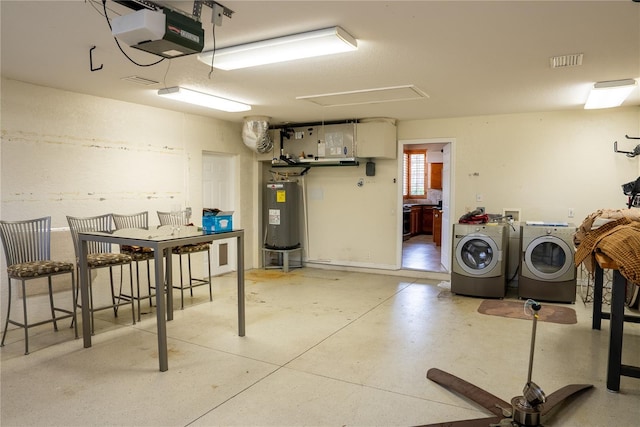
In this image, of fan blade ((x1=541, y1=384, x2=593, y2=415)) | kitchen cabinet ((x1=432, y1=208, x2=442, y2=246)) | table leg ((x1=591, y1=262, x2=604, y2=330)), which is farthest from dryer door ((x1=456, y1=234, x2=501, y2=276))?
kitchen cabinet ((x1=432, y1=208, x2=442, y2=246))

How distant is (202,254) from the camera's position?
6066 millimetres

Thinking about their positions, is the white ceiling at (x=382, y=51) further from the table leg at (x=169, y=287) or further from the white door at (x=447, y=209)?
the table leg at (x=169, y=287)

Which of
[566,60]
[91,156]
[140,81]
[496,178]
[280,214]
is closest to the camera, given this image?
[566,60]

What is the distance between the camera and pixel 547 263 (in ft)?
16.3

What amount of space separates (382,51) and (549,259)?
339cm

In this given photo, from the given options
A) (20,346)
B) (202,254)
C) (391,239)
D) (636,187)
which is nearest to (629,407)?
(636,187)

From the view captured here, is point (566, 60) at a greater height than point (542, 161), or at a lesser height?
greater

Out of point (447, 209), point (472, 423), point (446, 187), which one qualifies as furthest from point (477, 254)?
point (472, 423)

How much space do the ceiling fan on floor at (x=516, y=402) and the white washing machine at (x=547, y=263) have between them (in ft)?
7.76

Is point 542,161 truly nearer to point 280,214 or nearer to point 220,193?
point 280,214

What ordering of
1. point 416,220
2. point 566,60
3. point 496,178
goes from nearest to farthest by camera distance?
1. point 566,60
2. point 496,178
3. point 416,220

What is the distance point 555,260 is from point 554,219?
0.88 meters

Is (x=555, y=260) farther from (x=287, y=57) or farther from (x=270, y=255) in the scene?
(x=270, y=255)

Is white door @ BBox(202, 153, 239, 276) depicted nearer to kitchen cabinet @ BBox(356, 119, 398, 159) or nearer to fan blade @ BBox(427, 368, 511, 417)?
kitchen cabinet @ BBox(356, 119, 398, 159)
